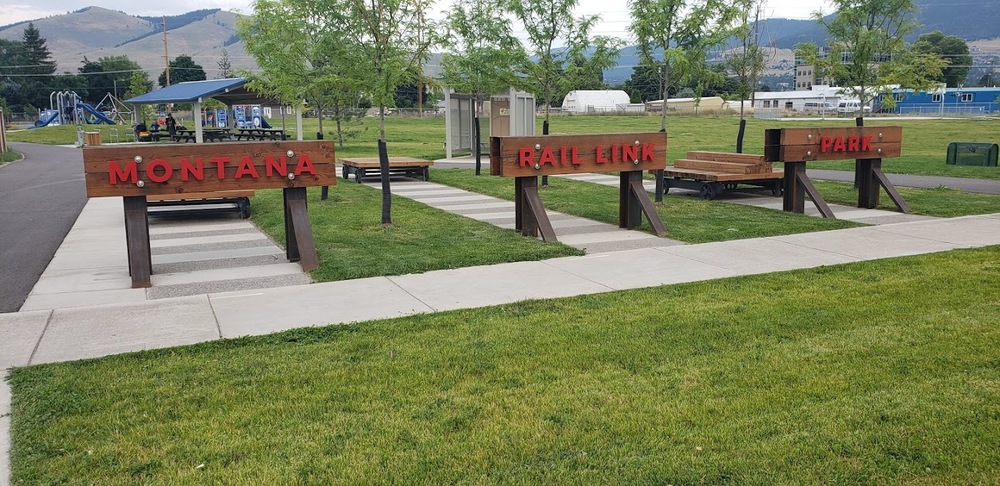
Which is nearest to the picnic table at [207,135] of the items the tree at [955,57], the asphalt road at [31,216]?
the asphalt road at [31,216]

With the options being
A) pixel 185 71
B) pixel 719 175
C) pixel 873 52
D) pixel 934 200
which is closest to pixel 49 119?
pixel 185 71

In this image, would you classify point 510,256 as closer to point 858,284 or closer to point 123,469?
point 858,284

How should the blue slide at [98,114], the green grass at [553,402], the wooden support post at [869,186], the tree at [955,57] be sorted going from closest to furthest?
the green grass at [553,402]
the wooden support post at [869,186]
the blue slide at [98,114]
the tree at [955,57]

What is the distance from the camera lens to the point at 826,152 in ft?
43.3

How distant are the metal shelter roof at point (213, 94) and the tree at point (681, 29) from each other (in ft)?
67.1

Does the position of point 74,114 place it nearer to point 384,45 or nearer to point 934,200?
point 384,45

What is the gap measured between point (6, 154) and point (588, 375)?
105 feet

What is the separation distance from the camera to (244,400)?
15.8 ft

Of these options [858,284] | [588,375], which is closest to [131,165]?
[588,375]

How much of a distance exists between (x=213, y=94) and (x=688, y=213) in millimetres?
26219

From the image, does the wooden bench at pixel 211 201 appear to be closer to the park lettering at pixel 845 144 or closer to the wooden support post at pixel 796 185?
the wooden support post at pixel 796 185

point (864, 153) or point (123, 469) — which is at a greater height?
point (864, 153)

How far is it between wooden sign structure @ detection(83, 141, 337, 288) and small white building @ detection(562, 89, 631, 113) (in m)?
82.8

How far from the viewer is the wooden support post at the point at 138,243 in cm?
827
